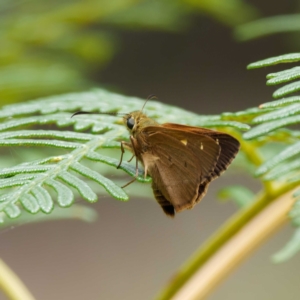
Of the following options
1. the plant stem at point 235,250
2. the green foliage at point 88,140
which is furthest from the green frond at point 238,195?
the plant stem at point 235,250

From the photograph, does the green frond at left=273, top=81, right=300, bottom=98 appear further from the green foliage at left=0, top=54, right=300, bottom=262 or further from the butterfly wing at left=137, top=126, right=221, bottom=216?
the butterfly wing at left=137, top=126, right=221, bottom=216

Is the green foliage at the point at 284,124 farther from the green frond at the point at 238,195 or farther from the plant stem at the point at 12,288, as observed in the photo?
the green frond at the point at 238,195

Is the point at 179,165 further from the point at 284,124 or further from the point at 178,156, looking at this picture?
the point at 284,124

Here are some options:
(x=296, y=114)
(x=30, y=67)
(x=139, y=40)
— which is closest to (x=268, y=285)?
(x=139, y=40)

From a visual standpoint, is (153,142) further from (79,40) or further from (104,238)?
(104,238)

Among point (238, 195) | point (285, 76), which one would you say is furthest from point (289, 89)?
point (238, 195)

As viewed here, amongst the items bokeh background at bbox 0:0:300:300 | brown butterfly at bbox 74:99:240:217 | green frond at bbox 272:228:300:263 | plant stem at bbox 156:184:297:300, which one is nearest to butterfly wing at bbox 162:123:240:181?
brown butterfly at bbox 74:99:240:217
